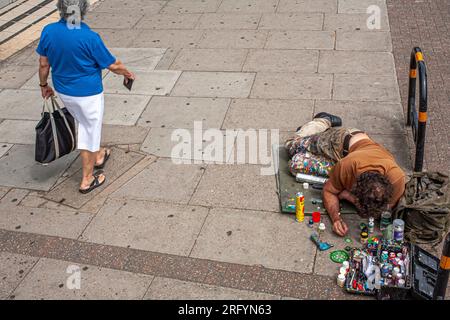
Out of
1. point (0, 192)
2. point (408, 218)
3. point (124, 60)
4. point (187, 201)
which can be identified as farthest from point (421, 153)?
point (124, 60)

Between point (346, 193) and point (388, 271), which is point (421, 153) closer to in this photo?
point (346, 193)

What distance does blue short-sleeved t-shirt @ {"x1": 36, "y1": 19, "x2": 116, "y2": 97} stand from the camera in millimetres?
4910

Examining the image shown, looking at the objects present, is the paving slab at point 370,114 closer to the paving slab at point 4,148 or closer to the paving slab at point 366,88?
the paving slab at point 366,88

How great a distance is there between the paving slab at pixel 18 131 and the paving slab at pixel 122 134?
2.87 ft

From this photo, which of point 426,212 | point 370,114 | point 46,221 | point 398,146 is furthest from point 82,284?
point 370,114

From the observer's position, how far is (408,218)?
470 centimetres

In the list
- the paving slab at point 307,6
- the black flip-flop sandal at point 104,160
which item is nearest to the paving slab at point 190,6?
the paving slab at point 307,6

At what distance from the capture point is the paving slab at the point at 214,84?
24.0ft

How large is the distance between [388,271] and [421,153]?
1.55 meters

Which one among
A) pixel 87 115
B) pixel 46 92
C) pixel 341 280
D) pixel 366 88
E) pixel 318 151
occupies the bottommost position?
pixel 366 88

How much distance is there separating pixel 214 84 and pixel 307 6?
3224mm

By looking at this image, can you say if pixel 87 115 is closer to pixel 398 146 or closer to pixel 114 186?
pixel 114 186

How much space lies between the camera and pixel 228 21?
9.49 m

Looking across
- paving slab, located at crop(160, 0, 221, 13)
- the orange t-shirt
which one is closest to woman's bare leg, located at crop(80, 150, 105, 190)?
the orange t-shirt
